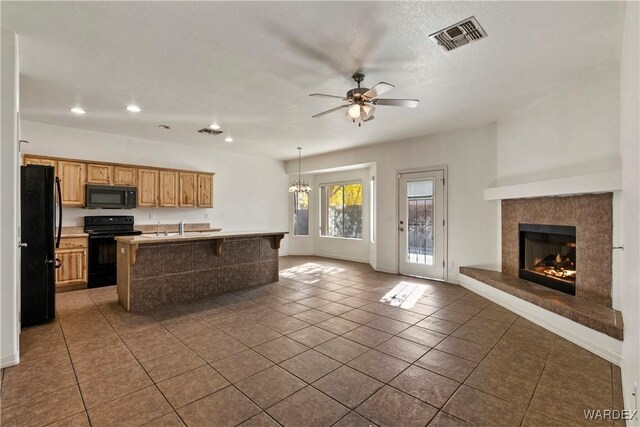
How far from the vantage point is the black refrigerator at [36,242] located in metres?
3.23

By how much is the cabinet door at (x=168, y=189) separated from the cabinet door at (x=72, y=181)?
1.25 metres

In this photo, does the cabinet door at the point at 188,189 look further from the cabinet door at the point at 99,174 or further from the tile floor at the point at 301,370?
the tile floor at the point at 301,370

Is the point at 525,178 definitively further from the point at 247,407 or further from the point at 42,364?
the point at 42,364

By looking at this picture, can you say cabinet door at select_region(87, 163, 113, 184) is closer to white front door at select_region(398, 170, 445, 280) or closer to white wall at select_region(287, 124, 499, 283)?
white wall at select_region(287, 124, 499, 283)

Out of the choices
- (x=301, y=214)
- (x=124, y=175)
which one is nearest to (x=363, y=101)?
(x=124, y=175)

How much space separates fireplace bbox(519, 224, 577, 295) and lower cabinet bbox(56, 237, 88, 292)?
6900 mm

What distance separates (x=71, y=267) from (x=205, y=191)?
2711 millimetres

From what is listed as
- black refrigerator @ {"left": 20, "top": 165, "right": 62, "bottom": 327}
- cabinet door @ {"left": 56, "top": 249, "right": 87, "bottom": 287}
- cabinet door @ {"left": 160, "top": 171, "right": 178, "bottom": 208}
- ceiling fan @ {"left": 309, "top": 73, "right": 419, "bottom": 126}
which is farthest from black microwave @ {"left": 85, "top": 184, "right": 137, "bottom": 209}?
ceiling fan @ {"left": 309, "top": 73, "right": 419, "bottom": 126}

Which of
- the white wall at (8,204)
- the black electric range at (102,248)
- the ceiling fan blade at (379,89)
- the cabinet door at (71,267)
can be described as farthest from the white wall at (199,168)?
the ceiling fan blade at (379,89)

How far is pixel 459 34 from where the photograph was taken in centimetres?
245

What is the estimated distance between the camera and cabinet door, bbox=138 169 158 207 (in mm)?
5672

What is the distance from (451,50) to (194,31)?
2.26 meters

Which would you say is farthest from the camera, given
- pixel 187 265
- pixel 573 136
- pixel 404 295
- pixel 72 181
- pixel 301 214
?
pixel 301 214

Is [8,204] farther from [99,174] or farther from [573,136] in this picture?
[573,136]
